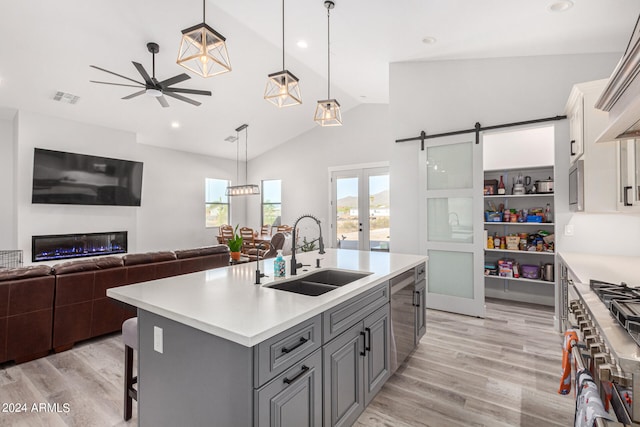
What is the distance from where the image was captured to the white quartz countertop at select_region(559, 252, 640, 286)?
2182mm

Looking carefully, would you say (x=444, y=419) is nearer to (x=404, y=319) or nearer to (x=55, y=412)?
(x=404, y=319)

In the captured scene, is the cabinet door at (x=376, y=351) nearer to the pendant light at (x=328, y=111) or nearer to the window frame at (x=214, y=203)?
the pendant light at (x=328, y=111)

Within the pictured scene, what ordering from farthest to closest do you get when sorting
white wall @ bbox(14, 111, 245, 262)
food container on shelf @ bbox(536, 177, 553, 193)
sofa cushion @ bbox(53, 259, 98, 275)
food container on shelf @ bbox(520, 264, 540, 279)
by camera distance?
white wall @ bbox(14, 111, 245, 262) < food container on shelf @ bbox(520, 264, 540, 279) < food container on shelf @ bbox(536, 177, 553, 193) < sofa cushion @ bbox(53, 259, 98, 275)

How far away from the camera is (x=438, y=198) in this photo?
4348 mm

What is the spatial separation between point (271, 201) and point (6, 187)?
551 centimetres

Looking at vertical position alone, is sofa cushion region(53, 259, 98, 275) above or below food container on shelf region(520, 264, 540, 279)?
above

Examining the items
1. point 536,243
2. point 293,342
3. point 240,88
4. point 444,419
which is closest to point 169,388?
point 293,342

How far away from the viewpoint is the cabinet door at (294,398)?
49.1 inches

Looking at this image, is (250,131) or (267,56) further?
(250,131)

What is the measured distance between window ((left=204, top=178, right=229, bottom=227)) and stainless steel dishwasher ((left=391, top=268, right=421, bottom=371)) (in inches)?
284

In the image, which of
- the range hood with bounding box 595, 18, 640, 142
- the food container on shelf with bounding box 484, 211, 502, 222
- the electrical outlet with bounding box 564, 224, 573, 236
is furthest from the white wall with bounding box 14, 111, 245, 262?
the electrical outlet with bounding box 564, 224, 573, 236

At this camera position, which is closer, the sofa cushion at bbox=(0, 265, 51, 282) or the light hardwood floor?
the light hardwood floor

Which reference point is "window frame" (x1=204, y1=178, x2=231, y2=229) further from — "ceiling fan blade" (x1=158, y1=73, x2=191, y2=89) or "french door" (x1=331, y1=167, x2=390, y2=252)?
"ceiling fan blade" (x1=158, y1=73, x2=191, y2=89)

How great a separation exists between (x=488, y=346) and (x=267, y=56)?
5072 millimetres
